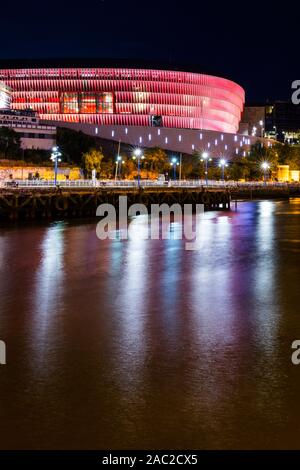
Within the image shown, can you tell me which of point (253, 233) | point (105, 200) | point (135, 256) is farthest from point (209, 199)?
point (135, 256)

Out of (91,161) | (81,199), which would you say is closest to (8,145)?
(91,161)

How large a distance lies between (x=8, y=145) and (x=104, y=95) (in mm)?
43367

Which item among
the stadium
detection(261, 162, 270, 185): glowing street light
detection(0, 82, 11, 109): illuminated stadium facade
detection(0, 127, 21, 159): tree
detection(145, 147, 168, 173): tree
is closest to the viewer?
detection(0, 127, 21, 159): tree

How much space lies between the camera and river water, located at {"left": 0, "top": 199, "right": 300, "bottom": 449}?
7.98 m

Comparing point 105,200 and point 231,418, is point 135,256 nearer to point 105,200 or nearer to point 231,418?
point 231,418

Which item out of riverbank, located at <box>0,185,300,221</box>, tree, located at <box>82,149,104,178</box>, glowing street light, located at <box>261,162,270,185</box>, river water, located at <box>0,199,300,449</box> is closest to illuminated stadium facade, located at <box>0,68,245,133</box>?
glowing street light, located at <box>261,162,270,185</box>

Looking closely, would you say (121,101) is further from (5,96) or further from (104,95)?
(5,96)

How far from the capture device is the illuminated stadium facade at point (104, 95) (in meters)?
130

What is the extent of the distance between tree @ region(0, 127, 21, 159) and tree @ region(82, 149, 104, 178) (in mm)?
9219

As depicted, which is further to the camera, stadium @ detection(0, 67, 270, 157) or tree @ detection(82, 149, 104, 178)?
stadium @ detection(0, 67, 270, 157)

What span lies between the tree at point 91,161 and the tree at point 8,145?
9219 millimetres

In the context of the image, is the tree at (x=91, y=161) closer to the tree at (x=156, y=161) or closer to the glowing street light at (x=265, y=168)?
the tree at (x=156, y=161)

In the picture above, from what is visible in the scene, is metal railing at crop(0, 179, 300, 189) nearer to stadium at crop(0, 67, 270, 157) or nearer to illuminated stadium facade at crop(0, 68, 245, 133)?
stadium at crop(0, 67, 270, 157)
